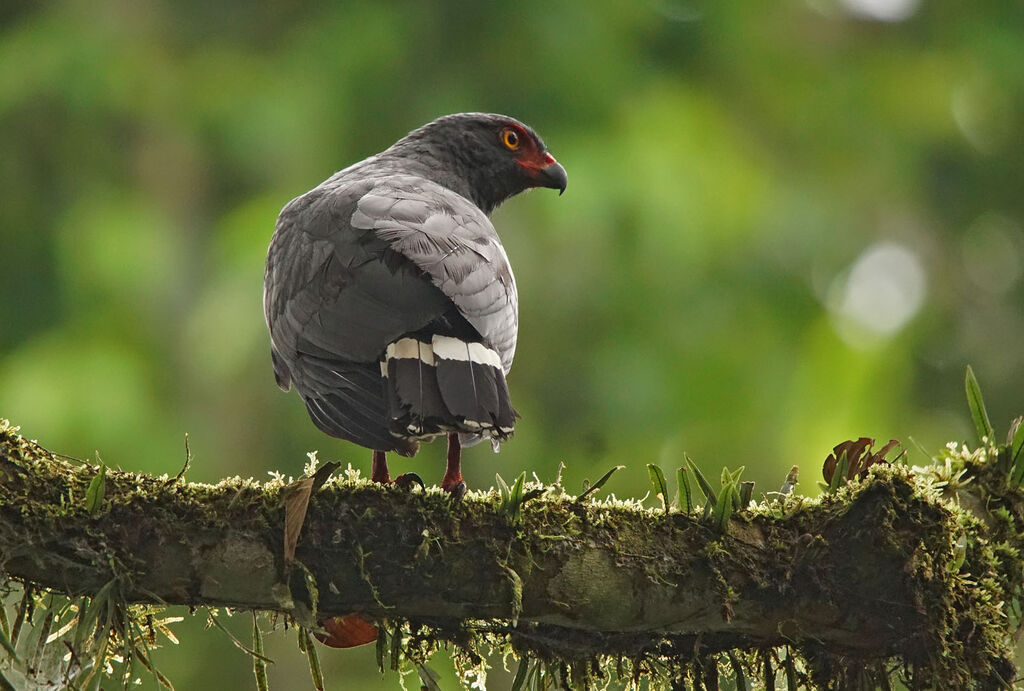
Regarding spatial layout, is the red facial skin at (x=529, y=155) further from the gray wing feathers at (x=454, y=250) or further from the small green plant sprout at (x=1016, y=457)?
the small green plant sprout at (x=1016, y=457)

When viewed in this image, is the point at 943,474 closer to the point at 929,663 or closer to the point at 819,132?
the point at 929,663

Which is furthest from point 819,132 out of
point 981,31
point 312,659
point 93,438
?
point 312,659

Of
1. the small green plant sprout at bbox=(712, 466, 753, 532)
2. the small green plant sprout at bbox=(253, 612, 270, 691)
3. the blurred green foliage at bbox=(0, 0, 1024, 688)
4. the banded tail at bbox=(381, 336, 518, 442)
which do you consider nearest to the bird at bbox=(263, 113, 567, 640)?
the banded tail at bbox=(381, 336, 518, 442)

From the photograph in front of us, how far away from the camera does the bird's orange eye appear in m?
5.42

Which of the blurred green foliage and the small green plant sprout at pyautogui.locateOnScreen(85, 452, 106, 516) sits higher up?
the blurred green foliage

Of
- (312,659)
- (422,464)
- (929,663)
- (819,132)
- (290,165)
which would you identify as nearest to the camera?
(929,663)

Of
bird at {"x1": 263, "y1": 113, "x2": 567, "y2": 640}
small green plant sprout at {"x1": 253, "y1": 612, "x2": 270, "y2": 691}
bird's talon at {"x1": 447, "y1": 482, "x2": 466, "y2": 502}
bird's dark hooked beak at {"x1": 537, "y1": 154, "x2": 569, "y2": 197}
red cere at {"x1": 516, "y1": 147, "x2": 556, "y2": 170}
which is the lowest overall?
small green plant sprout at {"x1": 253, "y1": 612, "x2": 270, "y2": 691}

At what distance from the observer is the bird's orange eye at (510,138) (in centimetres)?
542

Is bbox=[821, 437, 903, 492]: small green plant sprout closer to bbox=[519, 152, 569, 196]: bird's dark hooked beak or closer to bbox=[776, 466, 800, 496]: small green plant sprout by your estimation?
bbox=[776, 466, 800, 496]: small green plant sprout

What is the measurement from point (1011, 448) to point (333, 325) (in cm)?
198

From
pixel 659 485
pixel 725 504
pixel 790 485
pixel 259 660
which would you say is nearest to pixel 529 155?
pixel 790 485

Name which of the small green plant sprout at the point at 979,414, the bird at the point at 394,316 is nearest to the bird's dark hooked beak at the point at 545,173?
the bird at the point at 394,316

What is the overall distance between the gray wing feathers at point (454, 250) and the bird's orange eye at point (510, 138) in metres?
1.28

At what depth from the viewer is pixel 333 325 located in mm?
3559
